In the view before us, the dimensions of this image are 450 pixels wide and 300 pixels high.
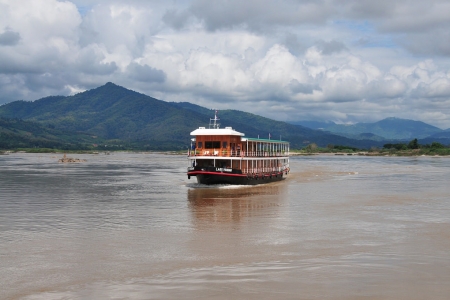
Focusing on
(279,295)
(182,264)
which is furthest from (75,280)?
(279,295)

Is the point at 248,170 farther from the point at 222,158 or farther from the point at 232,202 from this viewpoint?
the point at 232,202

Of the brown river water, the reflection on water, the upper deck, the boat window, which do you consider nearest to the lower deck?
the upper deck

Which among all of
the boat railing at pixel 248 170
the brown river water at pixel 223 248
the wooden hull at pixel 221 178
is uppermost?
the boat railing at pixel 248 170

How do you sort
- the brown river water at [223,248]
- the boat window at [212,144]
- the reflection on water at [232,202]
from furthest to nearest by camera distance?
the boat window at [212,144] < the reflection on water at [232,202] < the brown river water at [223,248]

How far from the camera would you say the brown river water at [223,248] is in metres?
15.3

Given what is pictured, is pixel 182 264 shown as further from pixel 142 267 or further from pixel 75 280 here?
pixel 75 280

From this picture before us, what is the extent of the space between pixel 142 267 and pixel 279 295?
566 cm

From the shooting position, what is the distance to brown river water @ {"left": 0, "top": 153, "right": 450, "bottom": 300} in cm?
1533

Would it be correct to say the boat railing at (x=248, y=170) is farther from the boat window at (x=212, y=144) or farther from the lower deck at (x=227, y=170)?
the boat window at (x=212, y=144)

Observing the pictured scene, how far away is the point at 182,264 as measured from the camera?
60.1 ft

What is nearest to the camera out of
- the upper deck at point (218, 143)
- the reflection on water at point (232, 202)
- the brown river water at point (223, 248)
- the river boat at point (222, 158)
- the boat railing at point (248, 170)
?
the brown river water at point (223, 248)

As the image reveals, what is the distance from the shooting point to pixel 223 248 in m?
21.0

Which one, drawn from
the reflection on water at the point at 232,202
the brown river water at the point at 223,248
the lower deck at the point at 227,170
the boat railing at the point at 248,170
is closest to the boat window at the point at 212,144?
the lower deck at the point at 227,170

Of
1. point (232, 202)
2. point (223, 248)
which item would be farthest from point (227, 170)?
point (223, 248)
